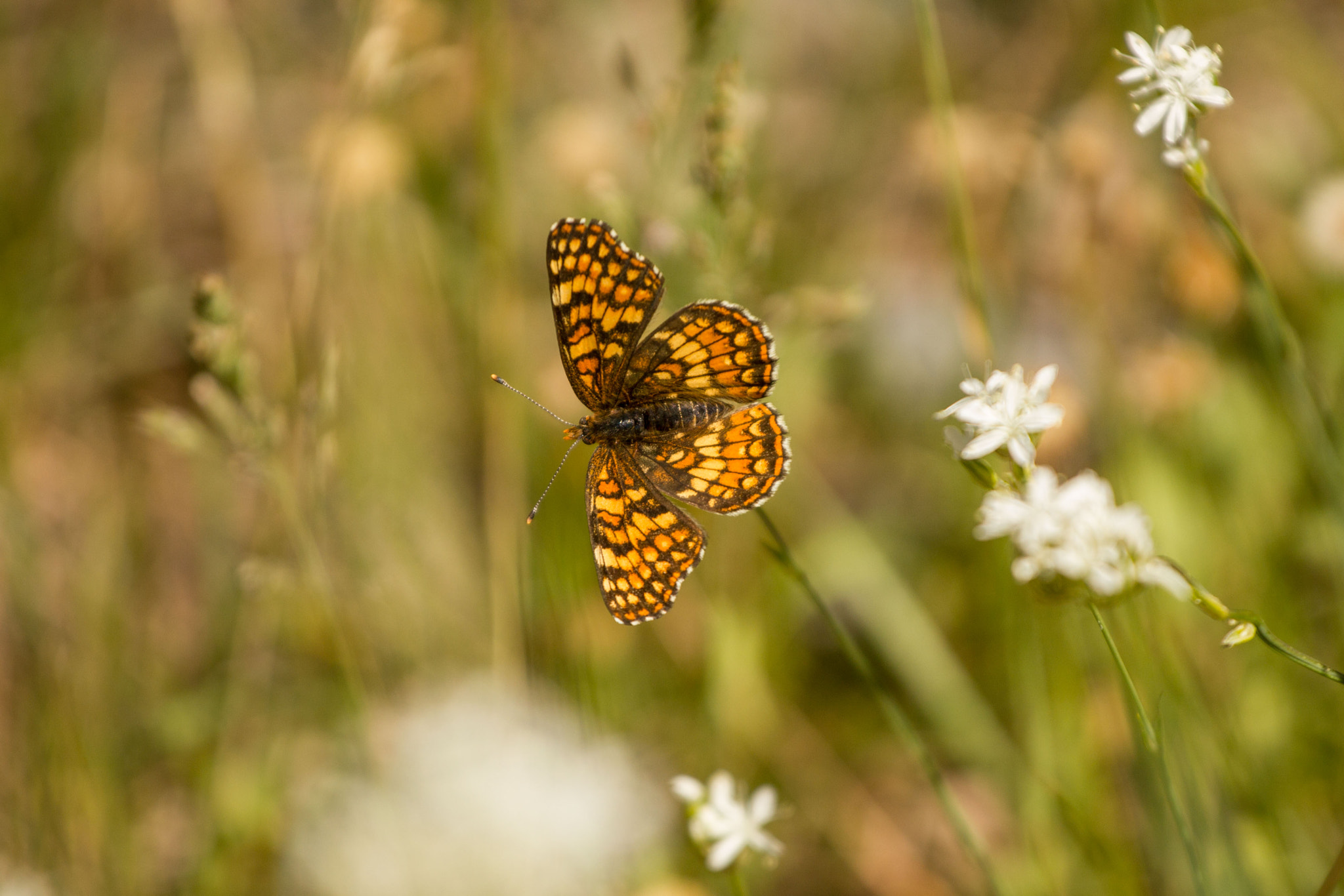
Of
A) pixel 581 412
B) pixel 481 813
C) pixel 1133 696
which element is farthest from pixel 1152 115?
pixel 581 412

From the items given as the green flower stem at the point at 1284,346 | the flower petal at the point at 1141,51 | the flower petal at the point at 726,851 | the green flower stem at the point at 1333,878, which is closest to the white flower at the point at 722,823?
the flower petal at the point at 726,851

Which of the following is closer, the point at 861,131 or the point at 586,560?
the point at 586,560

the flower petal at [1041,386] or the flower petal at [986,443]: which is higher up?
the flower petal at [1041,386]

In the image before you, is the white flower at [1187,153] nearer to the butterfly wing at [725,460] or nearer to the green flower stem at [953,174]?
the green flower stem at [953,174]

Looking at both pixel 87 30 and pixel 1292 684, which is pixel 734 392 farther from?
pixel 87 30

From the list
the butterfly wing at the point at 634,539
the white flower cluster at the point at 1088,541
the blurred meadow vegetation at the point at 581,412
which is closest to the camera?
the white flower cluster at the point at 1088,541

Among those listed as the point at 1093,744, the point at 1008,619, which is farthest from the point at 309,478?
the point at 1093,744
